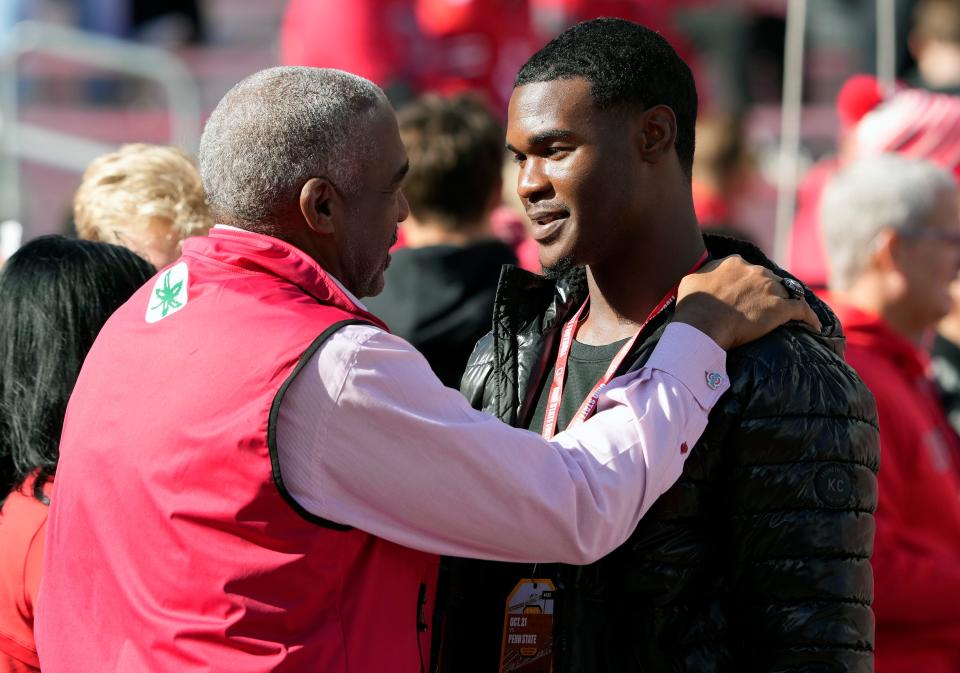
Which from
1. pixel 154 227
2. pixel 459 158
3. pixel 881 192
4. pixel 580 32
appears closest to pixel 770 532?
pixel 580 32

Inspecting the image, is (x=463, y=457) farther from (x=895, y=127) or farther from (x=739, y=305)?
(x=895, y=127)

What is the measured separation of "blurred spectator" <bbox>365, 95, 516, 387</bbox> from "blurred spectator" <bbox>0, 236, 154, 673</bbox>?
142cm

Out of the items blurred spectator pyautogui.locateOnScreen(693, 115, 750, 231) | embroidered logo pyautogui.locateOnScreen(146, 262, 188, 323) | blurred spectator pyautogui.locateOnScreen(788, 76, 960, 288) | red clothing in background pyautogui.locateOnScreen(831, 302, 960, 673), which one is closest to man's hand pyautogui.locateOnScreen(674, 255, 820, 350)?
embroidered logo pyautogui.locateOnScreen(146, 262, 188, 323)

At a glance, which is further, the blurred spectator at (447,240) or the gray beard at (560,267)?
the blurred spectator at (447,240)

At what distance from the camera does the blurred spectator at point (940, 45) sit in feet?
18.7

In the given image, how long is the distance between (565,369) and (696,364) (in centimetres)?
38

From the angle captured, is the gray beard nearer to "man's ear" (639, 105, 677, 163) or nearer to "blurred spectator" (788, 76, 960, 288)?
"man's ear" (639, 105, 677, 163)

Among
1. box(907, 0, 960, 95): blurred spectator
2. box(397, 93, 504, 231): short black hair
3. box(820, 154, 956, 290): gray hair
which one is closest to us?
box(820, 154, 956, 290): gray hair

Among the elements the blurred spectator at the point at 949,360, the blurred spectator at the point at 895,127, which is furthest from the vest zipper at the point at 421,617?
the blurred spectator at the point at 895,127

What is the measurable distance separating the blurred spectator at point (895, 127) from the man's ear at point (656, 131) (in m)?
2.85

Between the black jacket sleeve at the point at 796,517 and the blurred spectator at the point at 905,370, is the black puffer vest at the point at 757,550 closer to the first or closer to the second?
the black jacket sleeve at the point at 796,517

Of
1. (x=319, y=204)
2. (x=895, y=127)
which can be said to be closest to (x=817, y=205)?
(x=895, y=127)

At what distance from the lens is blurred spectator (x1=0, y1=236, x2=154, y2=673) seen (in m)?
2.44

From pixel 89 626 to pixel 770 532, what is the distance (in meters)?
1.08
